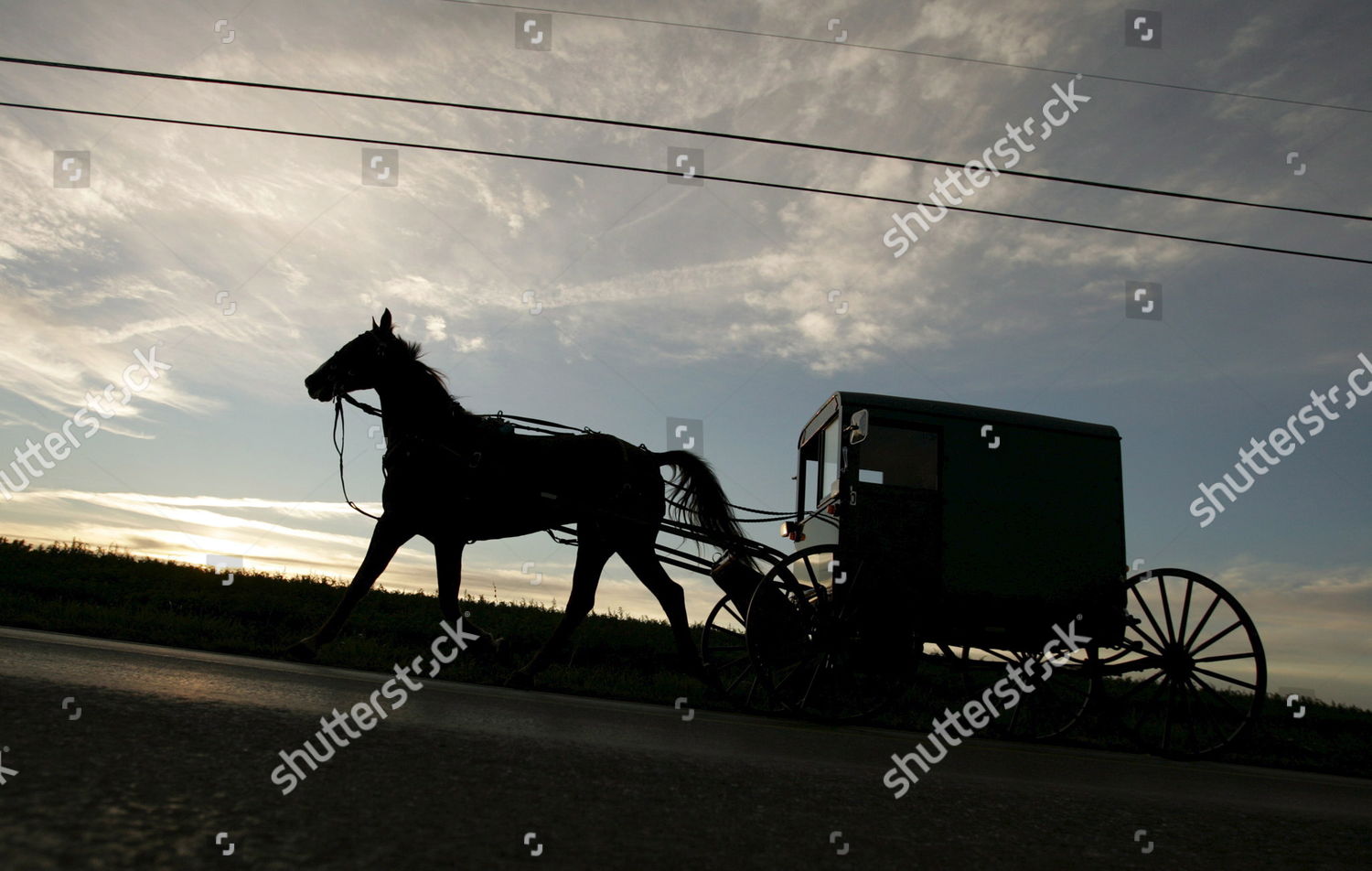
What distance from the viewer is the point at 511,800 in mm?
2283

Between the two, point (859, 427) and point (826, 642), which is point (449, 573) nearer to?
point (826, 642)

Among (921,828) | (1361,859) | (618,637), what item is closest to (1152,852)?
(921,828)

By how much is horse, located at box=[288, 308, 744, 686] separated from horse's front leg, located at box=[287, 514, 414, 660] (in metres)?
0.02

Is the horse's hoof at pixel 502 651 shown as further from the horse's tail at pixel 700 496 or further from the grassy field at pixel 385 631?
the horse's tail at pixel 700 496

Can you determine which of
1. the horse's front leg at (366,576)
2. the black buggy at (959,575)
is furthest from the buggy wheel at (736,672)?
the horse's front leg at (366,576)

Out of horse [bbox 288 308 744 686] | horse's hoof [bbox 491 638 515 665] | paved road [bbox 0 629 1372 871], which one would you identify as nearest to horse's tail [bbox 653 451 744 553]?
horse [bbox 288 308 744 686]

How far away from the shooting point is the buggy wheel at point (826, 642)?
7180 millimetres

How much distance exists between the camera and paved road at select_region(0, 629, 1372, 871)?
178 cm

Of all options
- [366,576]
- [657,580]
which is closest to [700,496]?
[657,580]

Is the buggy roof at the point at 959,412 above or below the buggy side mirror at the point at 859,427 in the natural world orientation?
above

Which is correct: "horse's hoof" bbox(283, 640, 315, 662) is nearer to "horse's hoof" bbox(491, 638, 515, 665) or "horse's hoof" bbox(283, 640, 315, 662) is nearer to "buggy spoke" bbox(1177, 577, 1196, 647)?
"horse's hoof" bbox(491, 638, 515, 665)

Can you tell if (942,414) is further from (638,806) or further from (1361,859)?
(638,806)

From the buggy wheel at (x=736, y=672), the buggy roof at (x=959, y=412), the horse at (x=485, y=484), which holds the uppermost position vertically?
the buggy roof at (x=959, y=412)

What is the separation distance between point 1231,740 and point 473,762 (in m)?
6.48
